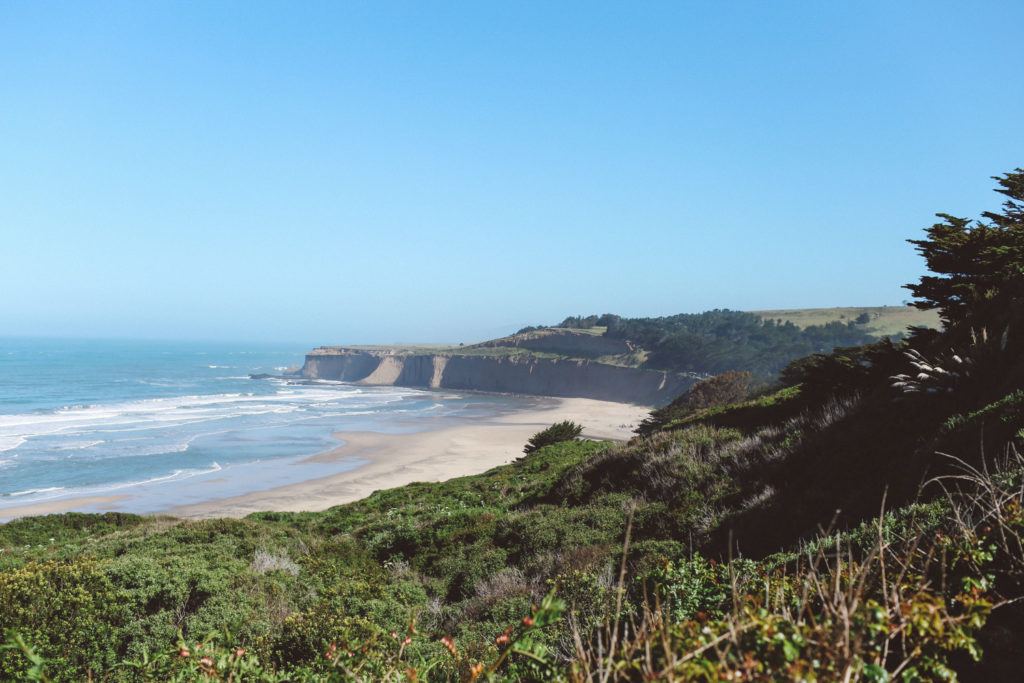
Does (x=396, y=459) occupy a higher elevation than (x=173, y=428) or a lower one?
lower

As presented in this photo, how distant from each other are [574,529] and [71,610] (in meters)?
7.41

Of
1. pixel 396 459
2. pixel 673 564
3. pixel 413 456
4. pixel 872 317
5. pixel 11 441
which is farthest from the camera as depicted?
pixel 872 317

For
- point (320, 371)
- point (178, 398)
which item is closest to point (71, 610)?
point (178, 398)

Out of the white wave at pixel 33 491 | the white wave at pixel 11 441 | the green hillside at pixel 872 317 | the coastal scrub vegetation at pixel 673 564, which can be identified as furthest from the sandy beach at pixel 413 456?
the green hillside at pixel 872 317

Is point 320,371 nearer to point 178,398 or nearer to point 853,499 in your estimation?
point 178,398

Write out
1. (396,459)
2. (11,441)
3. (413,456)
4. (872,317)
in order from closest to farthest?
1. (396,459)
2. (413,456)
3. (11,441)
4. (872,317)

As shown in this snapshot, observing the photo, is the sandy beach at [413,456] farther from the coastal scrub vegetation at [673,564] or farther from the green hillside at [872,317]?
the green hillside at [872,317]

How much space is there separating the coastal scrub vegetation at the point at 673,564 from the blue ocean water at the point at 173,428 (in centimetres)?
1532

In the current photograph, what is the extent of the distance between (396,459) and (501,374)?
62.6 meters

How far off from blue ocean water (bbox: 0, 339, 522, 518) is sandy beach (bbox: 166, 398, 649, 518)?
1.88m

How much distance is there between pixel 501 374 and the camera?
102 m

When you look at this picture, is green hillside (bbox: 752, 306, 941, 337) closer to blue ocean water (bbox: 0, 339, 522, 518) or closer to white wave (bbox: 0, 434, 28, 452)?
blue ocean water (bbox: 0, 339, 522, 518)

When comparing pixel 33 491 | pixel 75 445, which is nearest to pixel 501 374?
pixel 75 445

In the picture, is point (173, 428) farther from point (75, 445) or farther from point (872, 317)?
point (872, 317)
